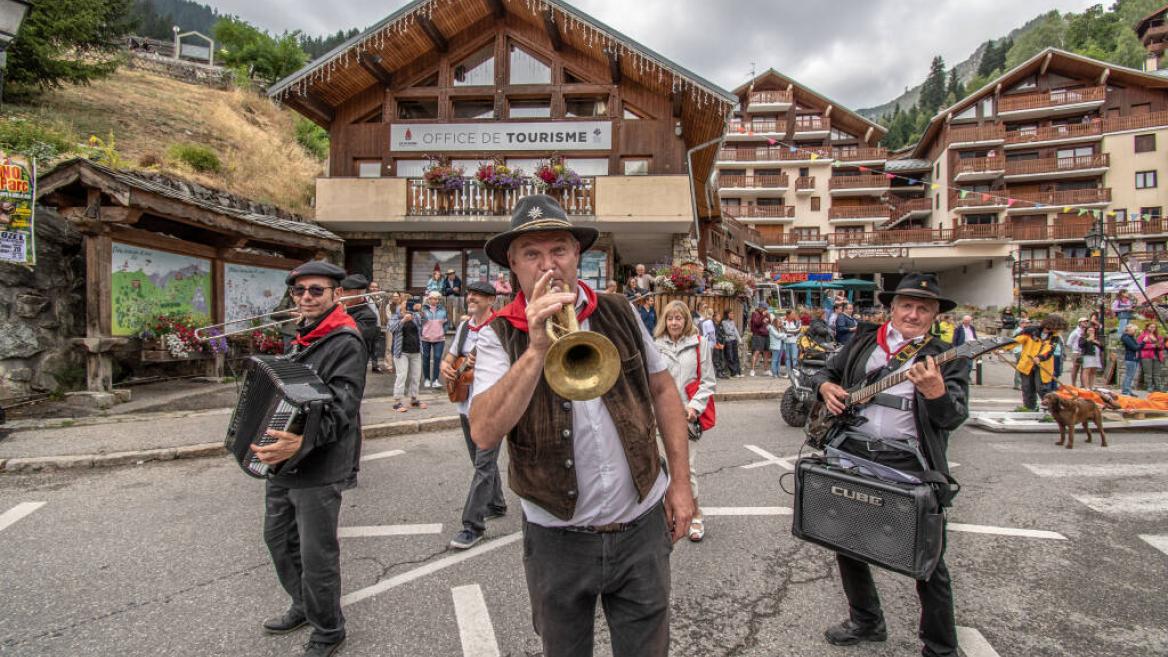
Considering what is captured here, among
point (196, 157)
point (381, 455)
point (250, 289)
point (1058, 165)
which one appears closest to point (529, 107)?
point (250, 289)

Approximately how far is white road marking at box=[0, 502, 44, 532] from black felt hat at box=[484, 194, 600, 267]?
527 centimetres

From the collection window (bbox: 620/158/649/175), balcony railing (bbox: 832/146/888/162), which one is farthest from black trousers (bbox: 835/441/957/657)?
balcony railing (bbox: 832/146/888/162)

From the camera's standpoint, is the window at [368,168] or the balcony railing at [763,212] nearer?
the window at [368,168]

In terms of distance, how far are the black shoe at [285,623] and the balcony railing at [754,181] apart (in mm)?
51620

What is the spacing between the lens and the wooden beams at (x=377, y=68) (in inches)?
625

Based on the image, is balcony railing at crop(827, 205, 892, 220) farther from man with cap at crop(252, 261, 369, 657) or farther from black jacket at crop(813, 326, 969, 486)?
man with cap at crop(252, 261, 369, 657)

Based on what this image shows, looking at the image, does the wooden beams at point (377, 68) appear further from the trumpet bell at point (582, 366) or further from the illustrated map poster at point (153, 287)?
the trumpet bell at point (582, 366)

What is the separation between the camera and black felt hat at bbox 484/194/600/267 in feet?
5.43

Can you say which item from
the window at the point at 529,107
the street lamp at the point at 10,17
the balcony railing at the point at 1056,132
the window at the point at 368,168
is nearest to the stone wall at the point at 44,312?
the street lamp at the point at 10,17

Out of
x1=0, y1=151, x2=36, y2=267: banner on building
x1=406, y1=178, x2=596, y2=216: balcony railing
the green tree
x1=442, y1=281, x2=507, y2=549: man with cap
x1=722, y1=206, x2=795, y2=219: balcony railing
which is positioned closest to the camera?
x1=442, y1=281, x2=507, y2=549: man with cap

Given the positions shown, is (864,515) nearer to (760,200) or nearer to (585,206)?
(585,206)

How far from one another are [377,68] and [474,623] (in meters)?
17.3

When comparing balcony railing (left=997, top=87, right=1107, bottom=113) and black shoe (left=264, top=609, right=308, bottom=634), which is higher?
balcony railing (left=997, top=87, right=1107, bottom=113)

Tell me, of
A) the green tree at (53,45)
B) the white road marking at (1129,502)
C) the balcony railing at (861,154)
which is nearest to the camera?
the white road marking at (1129,502)
